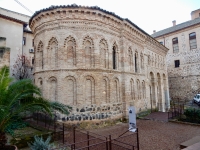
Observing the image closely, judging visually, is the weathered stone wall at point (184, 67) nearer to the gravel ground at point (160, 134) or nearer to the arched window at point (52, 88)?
the gravel ground at point (160, 134)

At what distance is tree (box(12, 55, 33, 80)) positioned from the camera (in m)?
19.9

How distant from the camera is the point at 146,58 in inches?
732

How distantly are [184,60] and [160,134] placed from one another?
2445cm

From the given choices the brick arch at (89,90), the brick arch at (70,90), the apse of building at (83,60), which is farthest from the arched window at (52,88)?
the brick arch at (89,90)

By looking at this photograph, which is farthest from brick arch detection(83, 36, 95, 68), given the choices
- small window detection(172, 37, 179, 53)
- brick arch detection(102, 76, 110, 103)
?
small window detection(172, 37, 179, 53)

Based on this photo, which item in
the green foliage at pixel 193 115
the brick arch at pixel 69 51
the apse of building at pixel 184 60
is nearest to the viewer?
the brick arch at pixel 69 51

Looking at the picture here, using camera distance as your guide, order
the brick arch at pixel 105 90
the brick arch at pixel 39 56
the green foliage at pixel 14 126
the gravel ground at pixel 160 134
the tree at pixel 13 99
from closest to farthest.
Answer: the tree at pixel 13 99, the gravel ground at pixel 160 134, the green foliage at pixel 14 126, the brick arch at pixel 105 90, the brick arch at pixel 39 56

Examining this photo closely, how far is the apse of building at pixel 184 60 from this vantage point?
93.7ft

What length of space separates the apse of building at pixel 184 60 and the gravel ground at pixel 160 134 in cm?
1982

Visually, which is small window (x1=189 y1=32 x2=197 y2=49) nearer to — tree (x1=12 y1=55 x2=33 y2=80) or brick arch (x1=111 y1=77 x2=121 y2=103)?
brick arch (x1=111 y1=77 x2=121 y2=103)

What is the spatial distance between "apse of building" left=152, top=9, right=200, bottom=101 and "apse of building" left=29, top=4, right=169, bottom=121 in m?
20.6

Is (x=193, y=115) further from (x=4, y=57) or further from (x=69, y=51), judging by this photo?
(x=4, y=57)

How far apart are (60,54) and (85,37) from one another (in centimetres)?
240

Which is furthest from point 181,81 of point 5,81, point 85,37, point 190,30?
point 5,81
